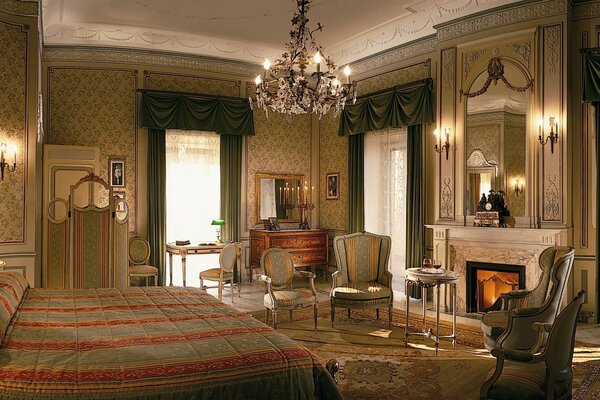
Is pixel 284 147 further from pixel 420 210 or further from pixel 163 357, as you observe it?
pixel 163 357

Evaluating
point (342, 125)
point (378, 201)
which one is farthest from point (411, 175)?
point (342, 125)

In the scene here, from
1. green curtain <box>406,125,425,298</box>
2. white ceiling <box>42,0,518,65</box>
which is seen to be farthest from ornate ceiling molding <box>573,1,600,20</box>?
green curtain <box>406,125,425,298</box>

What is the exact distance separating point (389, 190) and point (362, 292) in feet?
8.57

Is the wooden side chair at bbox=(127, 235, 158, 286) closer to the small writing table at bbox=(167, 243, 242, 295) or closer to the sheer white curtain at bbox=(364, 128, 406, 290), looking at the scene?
the small writing table at bbox=(167, 243, 242, 295)

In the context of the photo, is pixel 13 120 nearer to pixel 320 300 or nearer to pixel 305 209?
pixel 320 300

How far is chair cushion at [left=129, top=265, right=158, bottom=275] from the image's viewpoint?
6621mm

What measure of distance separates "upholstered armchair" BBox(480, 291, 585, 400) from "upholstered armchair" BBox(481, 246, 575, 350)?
879 mm

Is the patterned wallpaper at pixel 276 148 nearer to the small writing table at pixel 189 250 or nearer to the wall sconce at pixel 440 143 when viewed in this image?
the small writing table at pixel 189 250

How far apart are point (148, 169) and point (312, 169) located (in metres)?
2.82

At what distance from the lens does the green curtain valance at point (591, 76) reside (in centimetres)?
511

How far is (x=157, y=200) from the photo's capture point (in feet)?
24.0

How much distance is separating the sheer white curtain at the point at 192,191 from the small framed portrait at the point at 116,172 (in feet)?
2.14

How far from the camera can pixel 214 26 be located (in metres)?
7.05

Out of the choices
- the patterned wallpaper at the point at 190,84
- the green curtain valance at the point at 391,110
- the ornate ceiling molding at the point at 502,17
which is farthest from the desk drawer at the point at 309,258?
the ornate ceiling molding at the point at 502,17
